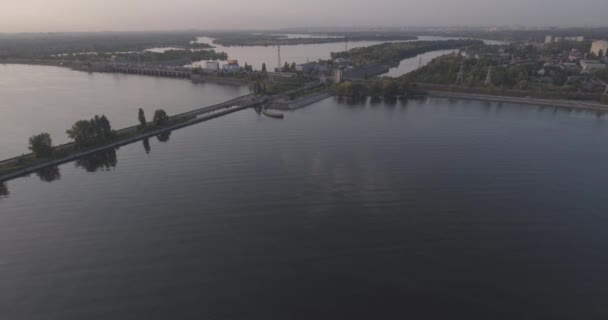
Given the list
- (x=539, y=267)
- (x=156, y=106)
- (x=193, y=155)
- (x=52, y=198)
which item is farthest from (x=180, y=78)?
(x=539, y=267)

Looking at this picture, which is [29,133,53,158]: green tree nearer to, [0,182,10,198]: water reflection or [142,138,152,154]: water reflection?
[0,182,10,198]: water reflection

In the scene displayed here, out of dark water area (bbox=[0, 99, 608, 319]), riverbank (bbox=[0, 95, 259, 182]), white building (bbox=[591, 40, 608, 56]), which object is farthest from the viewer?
Answer: white building (bbox=[591, 40, 608, 56])

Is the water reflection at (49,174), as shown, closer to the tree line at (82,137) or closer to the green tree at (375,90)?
the tree line at (82,137)

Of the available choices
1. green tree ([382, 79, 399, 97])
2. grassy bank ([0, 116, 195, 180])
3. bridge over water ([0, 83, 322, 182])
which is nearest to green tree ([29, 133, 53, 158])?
grassy bank ([0, 116, 195, 180])

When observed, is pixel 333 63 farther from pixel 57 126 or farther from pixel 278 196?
pixel 278 196

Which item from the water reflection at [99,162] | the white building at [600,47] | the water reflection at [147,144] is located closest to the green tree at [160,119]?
the water reflection at [147,144]

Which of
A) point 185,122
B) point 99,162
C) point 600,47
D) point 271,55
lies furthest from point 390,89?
point 600,47

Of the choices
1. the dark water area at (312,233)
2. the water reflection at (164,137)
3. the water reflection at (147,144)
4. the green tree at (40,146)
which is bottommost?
the dark water area at (312,233)
